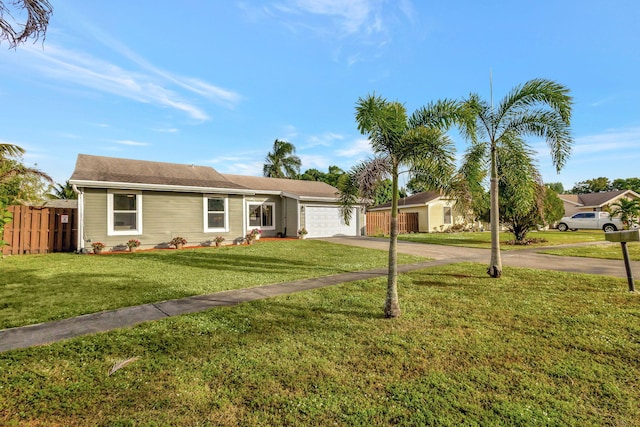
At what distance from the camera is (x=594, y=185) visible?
63125 mm

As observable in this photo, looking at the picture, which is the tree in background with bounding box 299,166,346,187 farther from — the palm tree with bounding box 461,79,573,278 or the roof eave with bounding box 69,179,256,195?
the palm tree with bounding box 461,79,573,278

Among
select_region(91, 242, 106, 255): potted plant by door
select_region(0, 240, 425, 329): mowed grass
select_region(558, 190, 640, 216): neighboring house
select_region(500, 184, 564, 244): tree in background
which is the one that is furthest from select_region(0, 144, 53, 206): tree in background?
select_region(558, 190, 640, 216): neighboring house

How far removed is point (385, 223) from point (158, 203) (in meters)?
17.0

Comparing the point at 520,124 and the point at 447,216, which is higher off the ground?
the point at 520,124

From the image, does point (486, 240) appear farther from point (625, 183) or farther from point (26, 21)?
point (625, 183)

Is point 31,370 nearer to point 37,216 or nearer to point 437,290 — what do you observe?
point 437,290

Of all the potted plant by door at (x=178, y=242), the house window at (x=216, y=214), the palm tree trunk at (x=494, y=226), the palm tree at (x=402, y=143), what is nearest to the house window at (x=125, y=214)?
the potted plant by door at (x=178, y=242)

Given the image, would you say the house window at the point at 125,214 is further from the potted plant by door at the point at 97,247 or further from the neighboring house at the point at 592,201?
the neighboring house at the point at 592,201

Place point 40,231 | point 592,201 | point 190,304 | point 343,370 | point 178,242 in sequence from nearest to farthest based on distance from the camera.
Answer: point 343,370 → point 190,304 → point 40,231 → point 178,242 → point 592,201

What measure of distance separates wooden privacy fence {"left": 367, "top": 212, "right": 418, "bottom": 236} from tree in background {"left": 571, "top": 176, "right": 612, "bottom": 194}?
63730 millimetres

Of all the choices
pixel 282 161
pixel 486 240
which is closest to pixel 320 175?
pixel 282 161

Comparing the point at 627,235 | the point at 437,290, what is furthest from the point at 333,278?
the point at 627,235

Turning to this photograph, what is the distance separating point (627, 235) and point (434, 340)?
18.8 feet

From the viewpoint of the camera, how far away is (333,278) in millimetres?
7945
